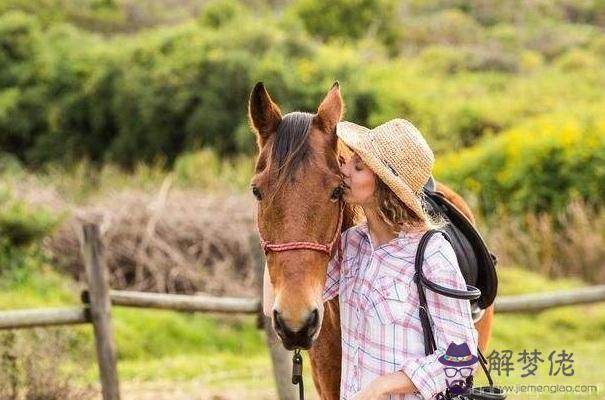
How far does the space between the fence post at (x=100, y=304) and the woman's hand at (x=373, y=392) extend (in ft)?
10.8

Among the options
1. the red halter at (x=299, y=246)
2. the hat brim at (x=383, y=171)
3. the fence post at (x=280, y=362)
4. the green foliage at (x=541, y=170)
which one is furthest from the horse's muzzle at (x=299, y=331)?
the green foliage at (x=541, y=170)

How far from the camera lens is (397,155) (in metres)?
2.64

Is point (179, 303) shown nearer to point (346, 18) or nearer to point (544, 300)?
point (544, 300)

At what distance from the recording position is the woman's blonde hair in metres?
Answer: 2.62

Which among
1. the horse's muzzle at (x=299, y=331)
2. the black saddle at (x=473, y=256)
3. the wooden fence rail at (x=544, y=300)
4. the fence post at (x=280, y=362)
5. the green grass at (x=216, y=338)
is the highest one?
the horse's muzzle at (x=299, y=331)

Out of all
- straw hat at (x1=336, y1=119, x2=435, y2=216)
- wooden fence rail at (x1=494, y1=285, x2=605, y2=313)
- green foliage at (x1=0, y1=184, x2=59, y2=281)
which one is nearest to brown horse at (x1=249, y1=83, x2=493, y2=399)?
straw hat at (x1=336, y1=119, x2=435, y2=216)

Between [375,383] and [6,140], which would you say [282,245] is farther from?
[6,140]

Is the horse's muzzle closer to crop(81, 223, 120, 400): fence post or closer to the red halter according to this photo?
the red halter

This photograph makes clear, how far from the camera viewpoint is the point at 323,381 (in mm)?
3338

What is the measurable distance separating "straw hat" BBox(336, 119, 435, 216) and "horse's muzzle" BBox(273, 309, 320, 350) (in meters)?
0.43

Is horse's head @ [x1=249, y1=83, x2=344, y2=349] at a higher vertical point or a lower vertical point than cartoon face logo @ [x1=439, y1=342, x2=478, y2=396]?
higher

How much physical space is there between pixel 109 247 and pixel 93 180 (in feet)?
13.8

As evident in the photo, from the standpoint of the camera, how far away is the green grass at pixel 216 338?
7488mm

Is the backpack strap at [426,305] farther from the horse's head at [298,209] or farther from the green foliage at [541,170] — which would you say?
the green foliage at [541,170]
